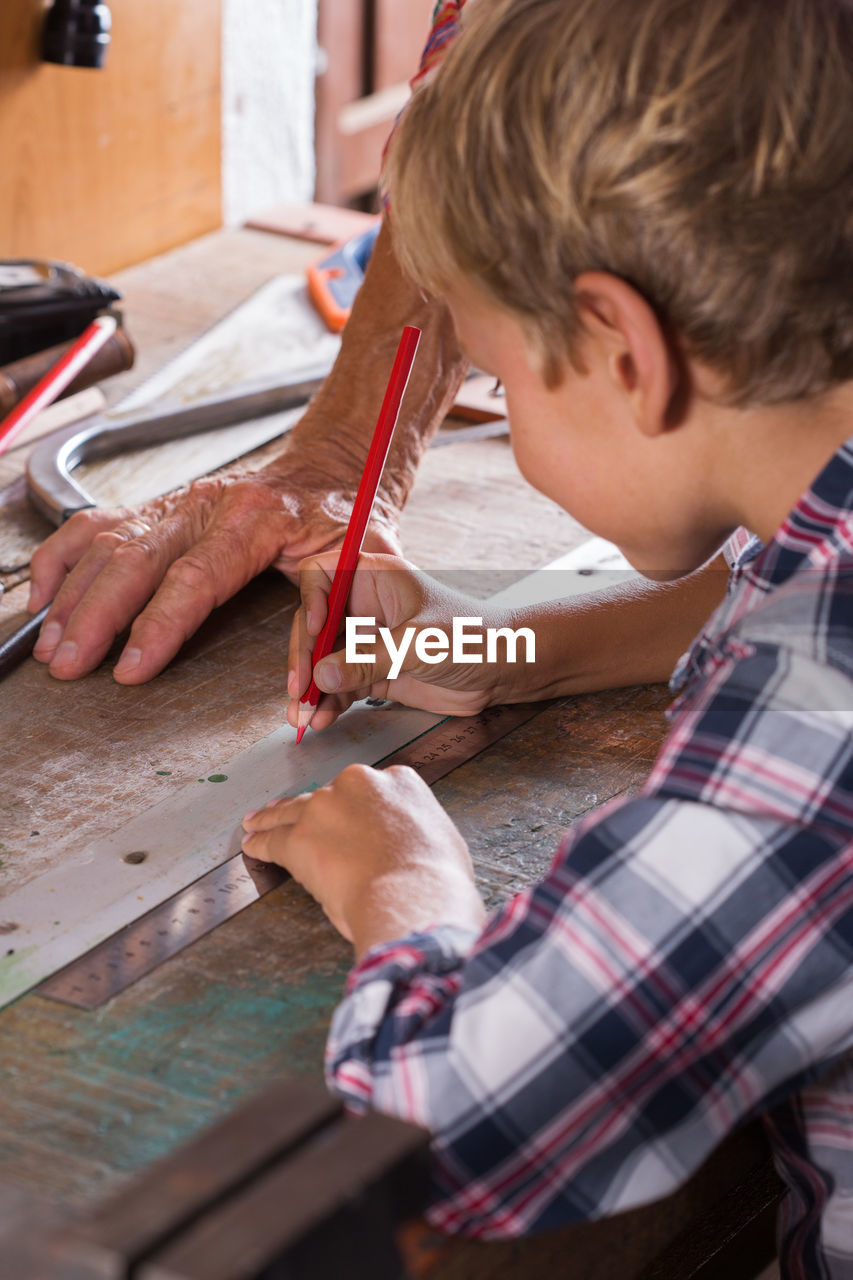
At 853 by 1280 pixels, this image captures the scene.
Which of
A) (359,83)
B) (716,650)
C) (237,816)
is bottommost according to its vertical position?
(237,816)

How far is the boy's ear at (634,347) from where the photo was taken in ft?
2.38

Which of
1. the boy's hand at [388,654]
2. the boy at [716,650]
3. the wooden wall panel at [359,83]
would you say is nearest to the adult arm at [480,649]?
the boy's hand at [388,654]

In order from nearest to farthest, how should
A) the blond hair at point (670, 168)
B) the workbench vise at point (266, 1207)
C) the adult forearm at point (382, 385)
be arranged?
1. the workbench vise at point (266, 1207)
2. the blond hair at point (670, 168)
3. the adult forearm at point (382, 385)

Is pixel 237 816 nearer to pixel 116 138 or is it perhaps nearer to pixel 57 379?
pixel 57 379

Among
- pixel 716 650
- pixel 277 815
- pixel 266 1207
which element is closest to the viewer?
pixel 266 1207

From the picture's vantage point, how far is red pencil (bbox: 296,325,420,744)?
1.11 meters

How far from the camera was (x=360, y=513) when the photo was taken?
3.73 ft

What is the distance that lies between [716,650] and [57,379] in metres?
1.03

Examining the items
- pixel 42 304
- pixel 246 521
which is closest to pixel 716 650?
pixel 246 521

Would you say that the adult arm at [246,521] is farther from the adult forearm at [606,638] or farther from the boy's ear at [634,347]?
the boy's ear at [634,347]

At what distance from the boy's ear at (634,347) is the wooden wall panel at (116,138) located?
143cm

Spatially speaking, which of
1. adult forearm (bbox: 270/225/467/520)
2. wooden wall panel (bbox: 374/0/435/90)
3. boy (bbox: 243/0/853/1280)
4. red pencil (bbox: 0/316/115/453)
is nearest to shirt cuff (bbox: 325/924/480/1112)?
boy (bbox: 243/0/853/1280)

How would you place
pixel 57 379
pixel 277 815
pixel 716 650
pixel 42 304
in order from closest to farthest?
pixel 716 650 → pixel 277 815 → pixel 57 379 → pixel 42 304

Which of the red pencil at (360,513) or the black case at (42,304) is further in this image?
the black case at (42,304)
